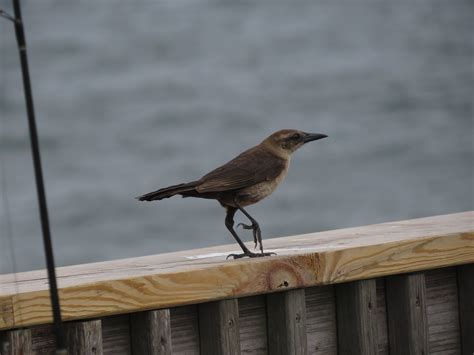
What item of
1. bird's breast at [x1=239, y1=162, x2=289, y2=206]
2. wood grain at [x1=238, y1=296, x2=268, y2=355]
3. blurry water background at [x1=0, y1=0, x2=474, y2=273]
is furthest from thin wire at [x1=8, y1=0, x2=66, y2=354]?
blurry water background at [x1=0, y1=0, x2=474, y2=273]

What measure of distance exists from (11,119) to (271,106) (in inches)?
212

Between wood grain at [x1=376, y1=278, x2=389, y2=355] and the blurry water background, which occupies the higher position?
the blurry water background

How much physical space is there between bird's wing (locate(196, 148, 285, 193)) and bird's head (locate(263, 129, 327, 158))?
0.23 feet

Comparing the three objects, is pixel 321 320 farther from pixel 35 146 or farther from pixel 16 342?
pixel 35 146

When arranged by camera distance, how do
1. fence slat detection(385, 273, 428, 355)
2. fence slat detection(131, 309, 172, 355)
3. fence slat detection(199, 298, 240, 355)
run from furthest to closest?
fence slat detection(385, 273, 428, 355) → fence slat detection(199, 298, 240, 355) → fence slat detection(131, 309, 172, 355)

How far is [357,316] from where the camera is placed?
4375mm

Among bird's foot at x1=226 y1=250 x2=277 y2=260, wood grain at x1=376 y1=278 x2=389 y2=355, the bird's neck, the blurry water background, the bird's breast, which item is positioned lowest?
wood grain at x1=376 y1=278 x2=389 y2=355

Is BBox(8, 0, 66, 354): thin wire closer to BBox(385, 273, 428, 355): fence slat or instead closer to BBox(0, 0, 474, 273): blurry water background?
BBox(385, 273, 428, 355): fence slat

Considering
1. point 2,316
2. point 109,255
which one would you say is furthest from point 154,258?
point 109,255

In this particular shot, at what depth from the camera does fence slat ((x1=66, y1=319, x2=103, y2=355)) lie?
150 inches

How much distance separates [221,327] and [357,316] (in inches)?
22.4

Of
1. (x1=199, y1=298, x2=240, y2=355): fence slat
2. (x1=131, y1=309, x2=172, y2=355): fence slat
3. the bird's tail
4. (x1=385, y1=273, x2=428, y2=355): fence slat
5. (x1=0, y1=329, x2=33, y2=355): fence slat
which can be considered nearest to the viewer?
(x1=0, y1=329, x2=33, y2=355): fence slat

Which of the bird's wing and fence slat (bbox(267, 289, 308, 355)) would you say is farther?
the bird's wing

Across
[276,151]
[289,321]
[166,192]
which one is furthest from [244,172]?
[289,321]
